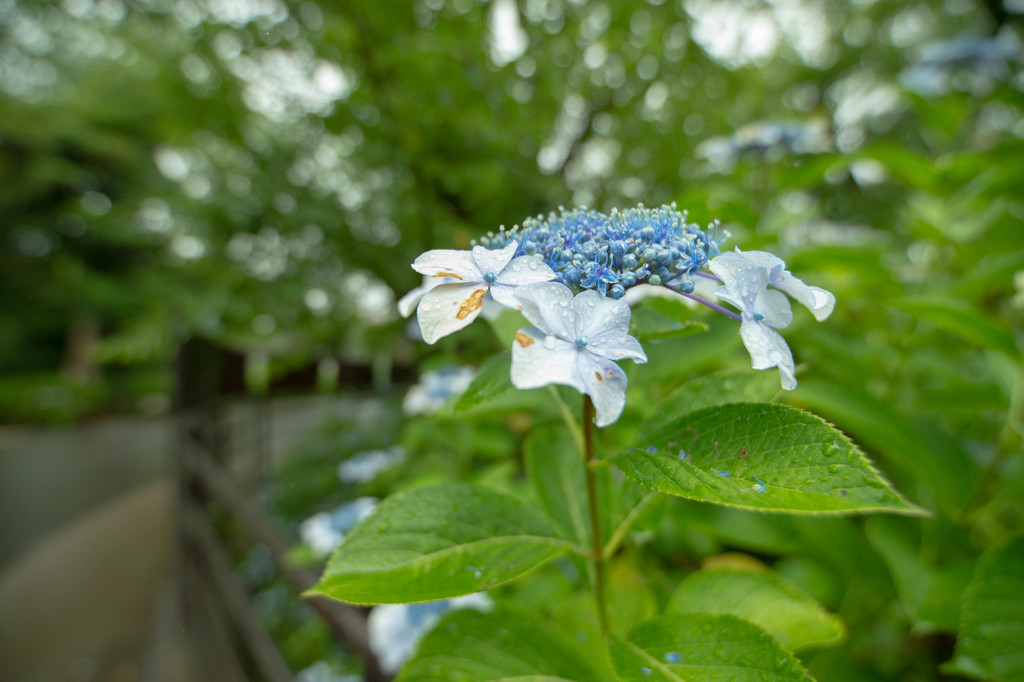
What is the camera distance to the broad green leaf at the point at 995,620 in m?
0.52

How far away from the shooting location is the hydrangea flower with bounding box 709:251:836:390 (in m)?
0.36

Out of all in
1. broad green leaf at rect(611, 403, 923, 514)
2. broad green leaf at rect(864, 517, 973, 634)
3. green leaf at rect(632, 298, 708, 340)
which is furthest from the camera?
broad green leaf at rect(864, 517, 973, 634)

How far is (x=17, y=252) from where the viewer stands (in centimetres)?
1004

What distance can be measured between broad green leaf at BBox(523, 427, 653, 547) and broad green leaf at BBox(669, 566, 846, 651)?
0.36 feet

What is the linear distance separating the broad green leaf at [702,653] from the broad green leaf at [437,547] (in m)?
0.10

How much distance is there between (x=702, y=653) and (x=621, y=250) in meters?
0.31

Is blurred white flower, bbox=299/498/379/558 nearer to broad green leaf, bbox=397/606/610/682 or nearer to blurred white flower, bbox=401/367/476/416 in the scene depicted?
blurred white flower, bbox=401/367/476/416

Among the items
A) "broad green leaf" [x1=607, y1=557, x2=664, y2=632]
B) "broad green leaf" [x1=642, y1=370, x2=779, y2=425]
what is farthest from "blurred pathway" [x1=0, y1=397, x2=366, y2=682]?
"broad green leaf" [x1=642, y1=370, x2=779, y2=425]

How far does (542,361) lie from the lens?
336 millimetres

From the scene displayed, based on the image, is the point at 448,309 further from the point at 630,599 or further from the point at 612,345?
the point at 630,599

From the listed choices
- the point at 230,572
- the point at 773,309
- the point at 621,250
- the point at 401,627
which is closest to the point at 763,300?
the point at 773,309

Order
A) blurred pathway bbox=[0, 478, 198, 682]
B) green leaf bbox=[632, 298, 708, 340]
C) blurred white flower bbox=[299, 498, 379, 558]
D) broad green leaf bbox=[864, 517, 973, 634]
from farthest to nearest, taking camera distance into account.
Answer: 1. blurred pathway bbox=[0, 478, 198, 682]
2. blurred white flower bbox=[299, 498, 379, 558]
3. broad green leaf bbox=[864, 517, 973, 634]
4. green leaf bbox=[632, 298, 708, 340]

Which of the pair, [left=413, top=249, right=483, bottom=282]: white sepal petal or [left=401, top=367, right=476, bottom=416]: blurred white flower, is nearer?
[left=413, top=249, right=483, bottom=282]: white sepal petal

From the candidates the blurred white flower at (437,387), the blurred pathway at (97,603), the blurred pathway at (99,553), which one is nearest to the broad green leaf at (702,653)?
the blurred white flower at (437,387)
